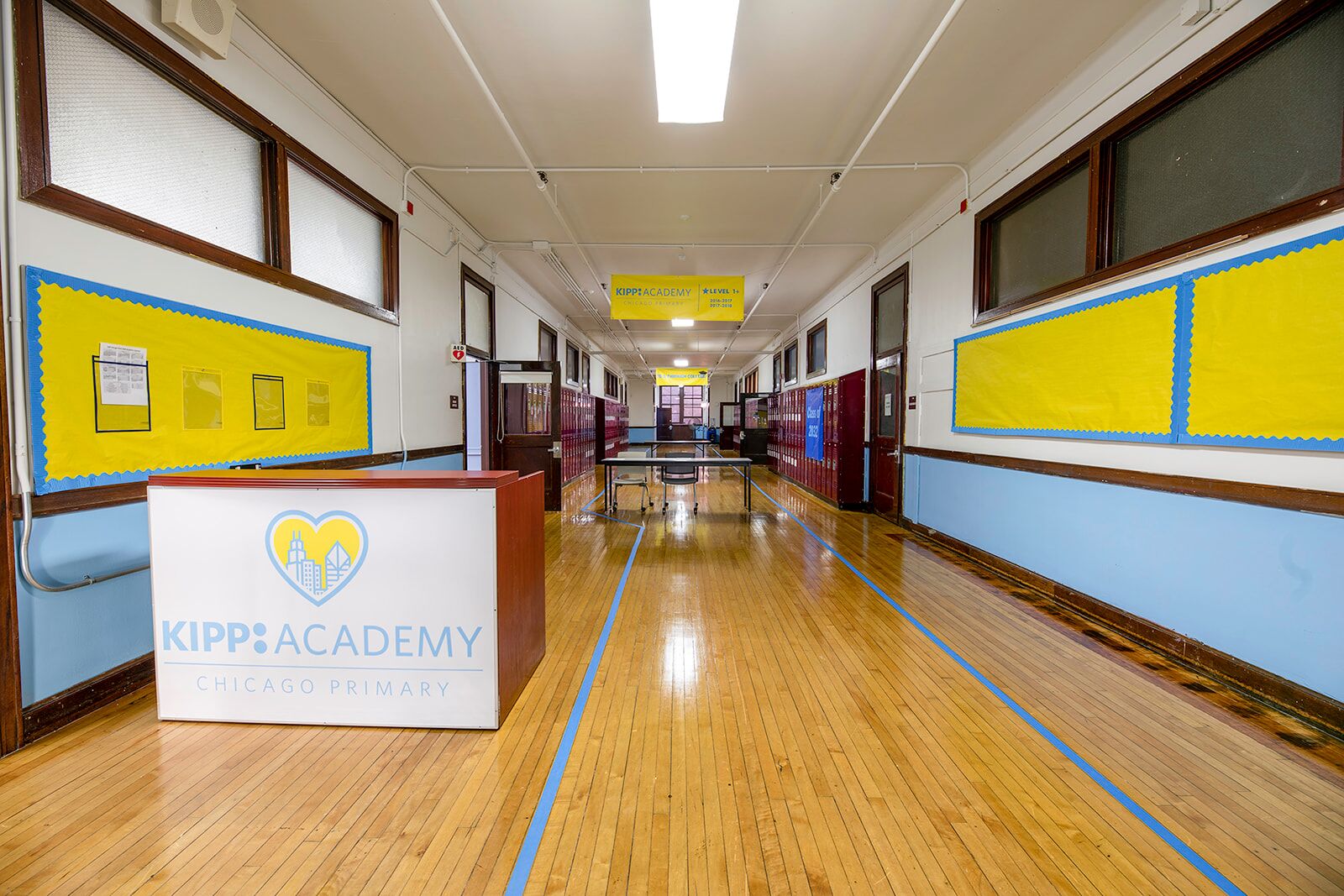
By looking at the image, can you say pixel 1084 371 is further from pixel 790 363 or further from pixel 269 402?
pixel 790 363

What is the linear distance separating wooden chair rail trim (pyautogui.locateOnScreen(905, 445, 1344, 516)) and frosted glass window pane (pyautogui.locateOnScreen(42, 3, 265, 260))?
5623mm

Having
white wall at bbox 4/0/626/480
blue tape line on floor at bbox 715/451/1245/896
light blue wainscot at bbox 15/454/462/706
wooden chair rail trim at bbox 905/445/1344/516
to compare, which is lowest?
blue tape line on floor at bbox 715/451/1245/896

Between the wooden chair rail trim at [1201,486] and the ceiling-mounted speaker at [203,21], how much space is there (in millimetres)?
5798

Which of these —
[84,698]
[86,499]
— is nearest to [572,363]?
[86,499]

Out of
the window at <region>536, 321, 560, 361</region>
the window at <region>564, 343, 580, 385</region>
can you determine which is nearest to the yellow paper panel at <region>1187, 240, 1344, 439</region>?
the window at <region>536, 321, 560, 361</region>

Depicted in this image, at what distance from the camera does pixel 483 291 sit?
6.94 meters

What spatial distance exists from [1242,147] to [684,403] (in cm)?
2302

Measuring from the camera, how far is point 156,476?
6.98 feet

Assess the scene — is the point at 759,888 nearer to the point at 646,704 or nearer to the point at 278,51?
the point at 646,704

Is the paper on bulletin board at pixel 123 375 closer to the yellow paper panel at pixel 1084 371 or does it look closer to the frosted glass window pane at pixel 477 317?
the frosted glass window pane at pixel 477 317

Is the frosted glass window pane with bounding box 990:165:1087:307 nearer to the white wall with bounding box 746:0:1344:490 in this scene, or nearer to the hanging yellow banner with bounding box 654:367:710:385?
the white wall with bounding box 746:0:1344:490

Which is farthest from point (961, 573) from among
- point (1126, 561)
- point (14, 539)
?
point (14, 539)

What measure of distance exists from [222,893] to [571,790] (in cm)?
97

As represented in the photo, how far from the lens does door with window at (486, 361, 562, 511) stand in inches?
275
